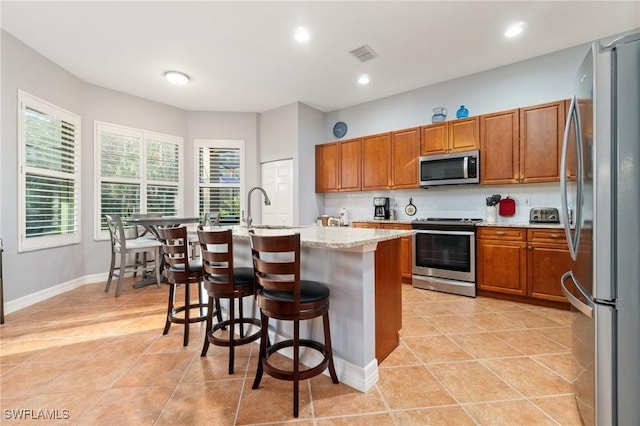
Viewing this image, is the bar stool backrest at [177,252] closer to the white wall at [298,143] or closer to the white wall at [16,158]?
the white wall at [16,158]

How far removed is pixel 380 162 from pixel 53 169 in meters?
4.65

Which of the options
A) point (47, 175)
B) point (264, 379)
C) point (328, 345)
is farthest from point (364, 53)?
point (47, 175)

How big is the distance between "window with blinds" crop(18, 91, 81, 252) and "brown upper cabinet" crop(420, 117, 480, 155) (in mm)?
5095

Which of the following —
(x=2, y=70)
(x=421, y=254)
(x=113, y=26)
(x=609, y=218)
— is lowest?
(x=421, y=254)

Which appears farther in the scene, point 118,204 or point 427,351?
point 118,204

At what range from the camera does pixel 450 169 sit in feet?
13.0

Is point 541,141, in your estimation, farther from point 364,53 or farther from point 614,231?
point 614,231

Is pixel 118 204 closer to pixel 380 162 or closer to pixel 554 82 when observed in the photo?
pixel 380 162

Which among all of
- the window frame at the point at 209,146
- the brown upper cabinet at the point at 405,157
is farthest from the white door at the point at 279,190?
the brown upper cabinet at the point at 405,157

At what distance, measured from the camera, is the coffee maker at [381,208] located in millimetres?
4754

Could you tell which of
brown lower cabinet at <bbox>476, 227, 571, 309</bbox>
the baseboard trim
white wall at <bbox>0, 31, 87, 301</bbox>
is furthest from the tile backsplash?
white wall at <bbox>0, 31, 87, 301</bbox>

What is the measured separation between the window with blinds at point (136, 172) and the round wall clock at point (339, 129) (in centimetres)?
301

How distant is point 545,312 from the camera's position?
303 centimetres

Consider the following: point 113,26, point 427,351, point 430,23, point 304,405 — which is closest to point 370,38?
point 430,23
